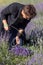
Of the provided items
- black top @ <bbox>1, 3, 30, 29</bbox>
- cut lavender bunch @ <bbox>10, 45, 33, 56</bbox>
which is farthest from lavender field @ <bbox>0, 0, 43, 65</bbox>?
black top @ <bbox>1, 3, 30, 29</bbox>

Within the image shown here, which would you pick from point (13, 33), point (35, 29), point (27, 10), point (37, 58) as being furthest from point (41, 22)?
point (37, 58)

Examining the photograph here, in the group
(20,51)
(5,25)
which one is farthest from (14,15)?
(20,51)

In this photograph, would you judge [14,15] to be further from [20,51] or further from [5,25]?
[20,51]

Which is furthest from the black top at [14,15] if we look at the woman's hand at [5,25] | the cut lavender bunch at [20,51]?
the cut lavender bunch at [20,51]

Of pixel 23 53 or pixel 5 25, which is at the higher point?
pixel 5 25

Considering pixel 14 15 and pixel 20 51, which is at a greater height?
pixel 14 15

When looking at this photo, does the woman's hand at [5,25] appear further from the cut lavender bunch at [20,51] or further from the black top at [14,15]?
the cut lavender bunch at [20,51]

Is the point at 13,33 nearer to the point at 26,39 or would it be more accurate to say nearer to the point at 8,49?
the point at 26,39

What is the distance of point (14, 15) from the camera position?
711cm

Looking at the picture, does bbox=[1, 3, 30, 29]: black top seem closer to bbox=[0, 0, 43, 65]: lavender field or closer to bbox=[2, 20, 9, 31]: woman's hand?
bbox=[2, 20, 9, 31]: woman's hand

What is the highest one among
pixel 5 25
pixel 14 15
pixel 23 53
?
pixel 14 15

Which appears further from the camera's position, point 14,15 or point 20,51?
point 14,15

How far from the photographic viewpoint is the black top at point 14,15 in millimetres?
6963

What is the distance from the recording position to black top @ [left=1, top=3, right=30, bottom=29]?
6963mm
